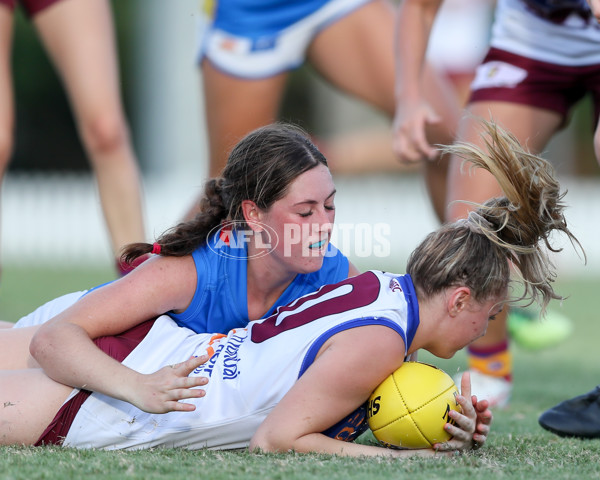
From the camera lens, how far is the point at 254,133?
3.44 m

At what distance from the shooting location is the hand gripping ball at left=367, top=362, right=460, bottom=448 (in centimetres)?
298

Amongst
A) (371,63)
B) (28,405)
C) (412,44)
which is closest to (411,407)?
(28,405)

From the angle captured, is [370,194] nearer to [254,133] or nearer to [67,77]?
[67,77]

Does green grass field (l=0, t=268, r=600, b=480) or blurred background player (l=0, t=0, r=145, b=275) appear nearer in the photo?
green grass field (l=0, t=268, r=600, b=480)

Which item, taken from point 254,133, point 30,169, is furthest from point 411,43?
point 30,169

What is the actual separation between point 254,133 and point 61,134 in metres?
24.9

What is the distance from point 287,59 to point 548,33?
1.48 meters

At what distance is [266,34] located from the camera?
5230 mm

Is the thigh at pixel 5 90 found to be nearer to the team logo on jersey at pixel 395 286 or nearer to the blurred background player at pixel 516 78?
the blurred background player at pixel 516 78

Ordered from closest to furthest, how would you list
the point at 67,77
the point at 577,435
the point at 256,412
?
the point at 256,412 → the point at 577,435 → the point at 67,77

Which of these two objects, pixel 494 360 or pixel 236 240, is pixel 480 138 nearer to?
pixel 494 360

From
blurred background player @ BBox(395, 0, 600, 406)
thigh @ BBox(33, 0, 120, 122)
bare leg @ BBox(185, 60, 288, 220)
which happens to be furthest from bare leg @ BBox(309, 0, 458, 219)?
thigh @ BBox(33, 0, 120, 122)

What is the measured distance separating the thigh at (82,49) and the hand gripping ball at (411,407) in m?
2.59

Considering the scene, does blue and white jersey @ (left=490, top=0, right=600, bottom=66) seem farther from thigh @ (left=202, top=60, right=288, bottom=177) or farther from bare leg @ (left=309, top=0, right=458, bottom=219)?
thigh @ (left=202, top=60, right=288, bottom=177)
